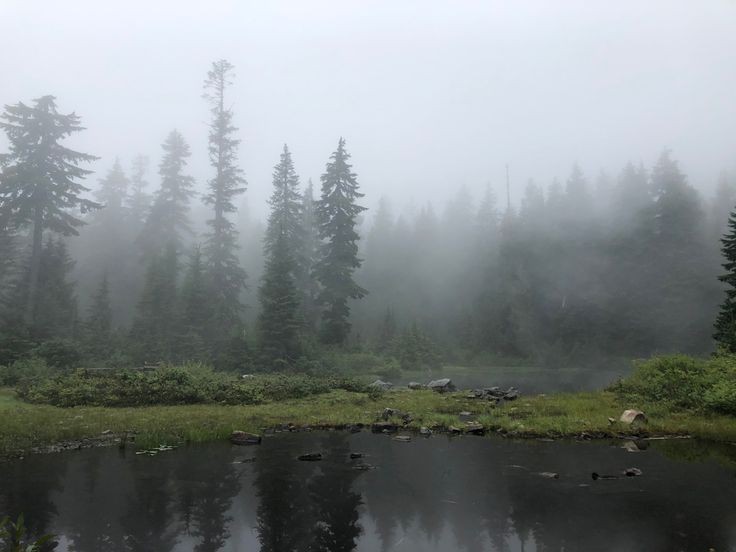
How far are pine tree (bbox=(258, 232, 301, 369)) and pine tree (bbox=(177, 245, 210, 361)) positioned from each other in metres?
4.74

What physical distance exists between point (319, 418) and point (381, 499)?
887 cm

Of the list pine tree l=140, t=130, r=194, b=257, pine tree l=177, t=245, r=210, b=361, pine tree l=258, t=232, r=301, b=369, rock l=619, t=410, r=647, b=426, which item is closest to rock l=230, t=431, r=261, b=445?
rock l=619, t=410, r=647, b=426

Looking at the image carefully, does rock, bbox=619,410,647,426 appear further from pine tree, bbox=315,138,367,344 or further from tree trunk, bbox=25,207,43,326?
tree trunk, bbox=25,207,43,326

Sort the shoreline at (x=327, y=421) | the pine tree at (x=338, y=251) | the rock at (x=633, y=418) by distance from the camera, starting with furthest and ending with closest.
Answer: the pine tree at (x=338, y=251)
the rock at (x=633, y=418)
the shoreline at (x=327, y=421)

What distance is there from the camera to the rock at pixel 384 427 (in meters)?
18.2

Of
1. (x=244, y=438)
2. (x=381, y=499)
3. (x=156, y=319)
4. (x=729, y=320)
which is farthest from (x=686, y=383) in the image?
(x=156, y=319)

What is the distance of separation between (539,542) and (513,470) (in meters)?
4.37

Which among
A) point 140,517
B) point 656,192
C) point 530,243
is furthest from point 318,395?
point 656,192

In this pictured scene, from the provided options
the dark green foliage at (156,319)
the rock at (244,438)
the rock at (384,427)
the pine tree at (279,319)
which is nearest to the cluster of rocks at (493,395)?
the rock at (384,427)

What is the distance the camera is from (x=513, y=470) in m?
13.1

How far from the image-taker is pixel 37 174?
129ft

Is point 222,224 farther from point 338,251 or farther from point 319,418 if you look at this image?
point 319,418

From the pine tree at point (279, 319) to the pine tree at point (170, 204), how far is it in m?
25.8

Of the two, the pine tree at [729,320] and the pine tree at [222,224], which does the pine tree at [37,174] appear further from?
the pine tree at [729,320]
